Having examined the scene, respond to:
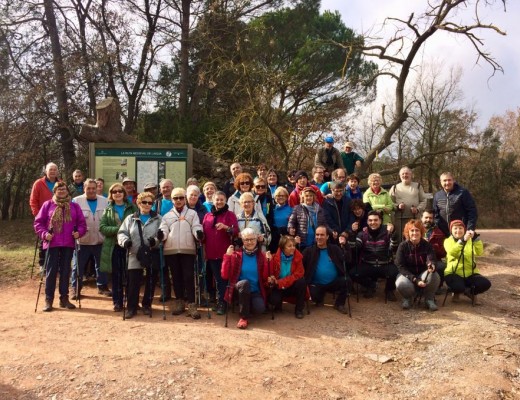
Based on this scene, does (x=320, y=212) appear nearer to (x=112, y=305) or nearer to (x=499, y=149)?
(x=112, y=305)

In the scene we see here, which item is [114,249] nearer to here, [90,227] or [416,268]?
[90,227]

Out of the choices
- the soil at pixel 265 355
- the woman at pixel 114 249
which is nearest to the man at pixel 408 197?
the soil at pixel 265 355

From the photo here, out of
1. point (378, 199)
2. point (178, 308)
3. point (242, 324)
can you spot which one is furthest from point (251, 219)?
point (378, 199)

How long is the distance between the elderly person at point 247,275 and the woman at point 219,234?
0.86 ft

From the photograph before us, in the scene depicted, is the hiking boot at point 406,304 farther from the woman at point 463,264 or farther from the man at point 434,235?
the man at point 434,235

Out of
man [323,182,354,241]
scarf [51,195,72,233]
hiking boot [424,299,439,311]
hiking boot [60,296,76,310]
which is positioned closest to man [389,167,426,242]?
man [323,182,354,241]

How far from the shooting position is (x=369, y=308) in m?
6.21

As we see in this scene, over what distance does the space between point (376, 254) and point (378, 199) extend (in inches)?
39.7

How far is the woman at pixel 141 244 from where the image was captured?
5.64 m

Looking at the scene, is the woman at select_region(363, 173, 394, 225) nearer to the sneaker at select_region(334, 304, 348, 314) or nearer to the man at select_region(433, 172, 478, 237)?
the man at select_region(433, 172, 478, 237)

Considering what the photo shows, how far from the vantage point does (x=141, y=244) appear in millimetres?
5648

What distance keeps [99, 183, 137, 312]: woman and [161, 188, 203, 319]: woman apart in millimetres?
718

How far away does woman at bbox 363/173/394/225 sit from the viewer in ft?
23.1

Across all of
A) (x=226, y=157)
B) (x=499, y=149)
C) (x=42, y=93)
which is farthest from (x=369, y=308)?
(x=499, y=149)
